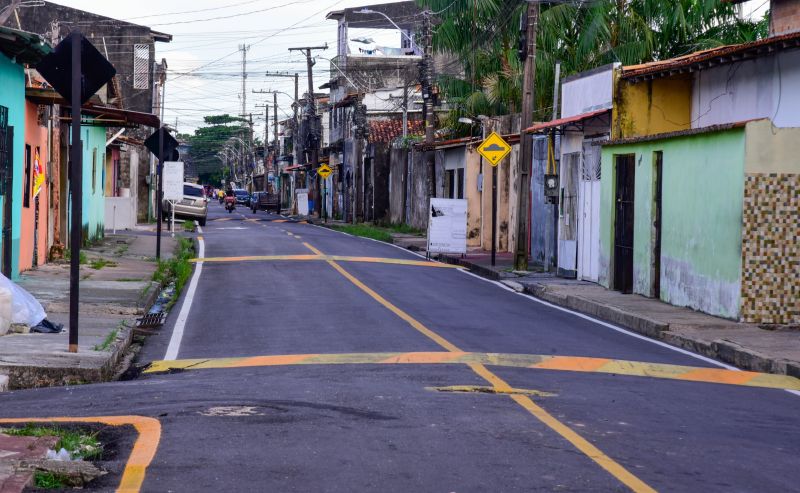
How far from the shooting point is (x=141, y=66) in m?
74.0

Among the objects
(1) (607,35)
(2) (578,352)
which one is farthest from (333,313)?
Result: (1) (607,35)

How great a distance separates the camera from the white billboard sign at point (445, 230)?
33.5 meters

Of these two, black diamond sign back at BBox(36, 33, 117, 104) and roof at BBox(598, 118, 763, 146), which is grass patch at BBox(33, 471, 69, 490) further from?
roof at BBox(598, 118, 763, 146)

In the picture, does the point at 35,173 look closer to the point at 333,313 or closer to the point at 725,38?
the point at 333,313

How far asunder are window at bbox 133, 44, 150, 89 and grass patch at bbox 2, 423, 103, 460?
220 feet

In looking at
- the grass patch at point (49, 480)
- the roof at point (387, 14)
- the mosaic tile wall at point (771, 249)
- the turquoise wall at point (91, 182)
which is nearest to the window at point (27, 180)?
the turquoise wall at point (91, 182)

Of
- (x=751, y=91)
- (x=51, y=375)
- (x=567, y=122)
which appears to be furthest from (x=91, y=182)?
(x=51, y=375)

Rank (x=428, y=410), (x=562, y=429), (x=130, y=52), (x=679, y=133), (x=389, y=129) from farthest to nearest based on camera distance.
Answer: (x=389, y=129) → (x=130, y=52) → (x=679, y=133) → (x=428, y=410) → (x=562, y=429)

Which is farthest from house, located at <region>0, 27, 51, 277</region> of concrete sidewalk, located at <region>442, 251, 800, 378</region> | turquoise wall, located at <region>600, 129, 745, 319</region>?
turquoise wall, located at <region>600, 129, 745, 319</region>

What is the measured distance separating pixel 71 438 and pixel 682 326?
1098 cm

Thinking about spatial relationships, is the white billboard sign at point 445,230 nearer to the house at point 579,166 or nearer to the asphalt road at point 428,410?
the house at point 579,166

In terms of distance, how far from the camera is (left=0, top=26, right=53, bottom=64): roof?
18.1 metres

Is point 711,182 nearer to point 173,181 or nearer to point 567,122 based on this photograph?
point 567,122

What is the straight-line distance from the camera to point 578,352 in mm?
14445
